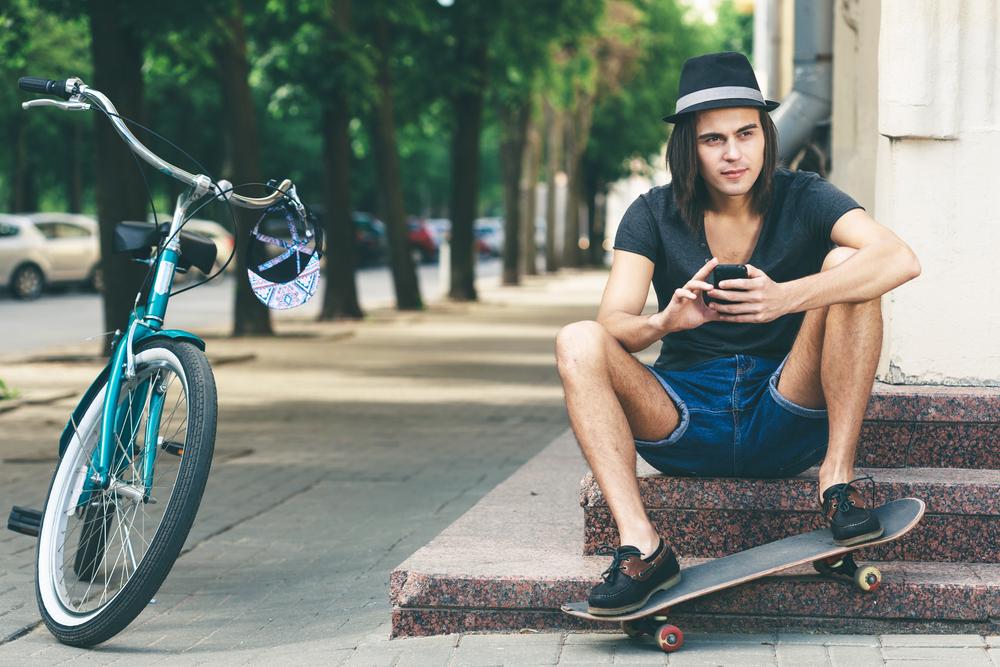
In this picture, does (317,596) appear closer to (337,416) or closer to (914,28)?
(914,28)

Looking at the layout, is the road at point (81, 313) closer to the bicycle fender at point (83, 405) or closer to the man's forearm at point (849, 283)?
the bicycle fender at point (83, 405)

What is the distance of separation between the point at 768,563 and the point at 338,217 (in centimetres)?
1736

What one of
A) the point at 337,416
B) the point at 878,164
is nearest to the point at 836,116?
the point at 878,164

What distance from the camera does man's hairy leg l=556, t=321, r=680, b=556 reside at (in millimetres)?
4039

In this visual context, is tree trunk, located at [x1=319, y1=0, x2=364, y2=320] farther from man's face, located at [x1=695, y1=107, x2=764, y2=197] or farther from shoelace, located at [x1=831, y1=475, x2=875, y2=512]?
shoelace, located at [x1=831, y1=475, x2=875, y2=512]

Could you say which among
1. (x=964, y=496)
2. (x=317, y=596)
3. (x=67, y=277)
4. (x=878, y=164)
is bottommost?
(x=67, y=277)

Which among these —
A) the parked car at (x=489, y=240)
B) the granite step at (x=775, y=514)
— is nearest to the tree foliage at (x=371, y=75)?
the granite step at (x=775, y=514)

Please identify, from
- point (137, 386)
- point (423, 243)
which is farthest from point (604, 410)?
point (423, 243)

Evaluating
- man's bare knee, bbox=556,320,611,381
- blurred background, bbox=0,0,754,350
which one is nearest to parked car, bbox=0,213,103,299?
blurred background, bbox=0,0,754,350

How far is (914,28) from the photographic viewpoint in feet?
17.0

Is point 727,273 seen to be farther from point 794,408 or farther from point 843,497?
point 843,497

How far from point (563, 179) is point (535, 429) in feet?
115

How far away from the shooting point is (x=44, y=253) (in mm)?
29516

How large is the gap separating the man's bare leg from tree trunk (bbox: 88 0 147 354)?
10584mm
